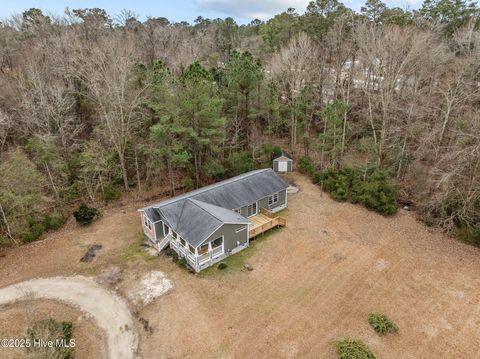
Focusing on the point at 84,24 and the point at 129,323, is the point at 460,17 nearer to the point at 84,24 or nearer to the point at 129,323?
the point at 84,24

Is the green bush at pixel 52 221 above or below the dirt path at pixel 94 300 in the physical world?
above

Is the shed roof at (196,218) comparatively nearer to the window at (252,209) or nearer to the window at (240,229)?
the window at (240,229)

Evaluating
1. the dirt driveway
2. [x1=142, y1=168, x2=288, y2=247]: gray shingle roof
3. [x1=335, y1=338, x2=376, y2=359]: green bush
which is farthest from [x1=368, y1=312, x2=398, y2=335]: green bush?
[x1=142, y1=168, x2=288, y2=247]: gray shingle roof

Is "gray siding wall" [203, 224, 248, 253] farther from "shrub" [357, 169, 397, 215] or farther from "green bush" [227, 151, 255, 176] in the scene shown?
"shrub" [357, 169, 397, 215]

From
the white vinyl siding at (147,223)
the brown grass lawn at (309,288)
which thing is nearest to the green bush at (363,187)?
Result: the brown grass lawn at (309,288)

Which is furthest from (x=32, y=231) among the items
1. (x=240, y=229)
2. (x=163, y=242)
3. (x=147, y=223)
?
(x=240, y=229)

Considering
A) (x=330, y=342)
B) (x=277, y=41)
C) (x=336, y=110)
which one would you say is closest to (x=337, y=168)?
(x=336, y=110)
